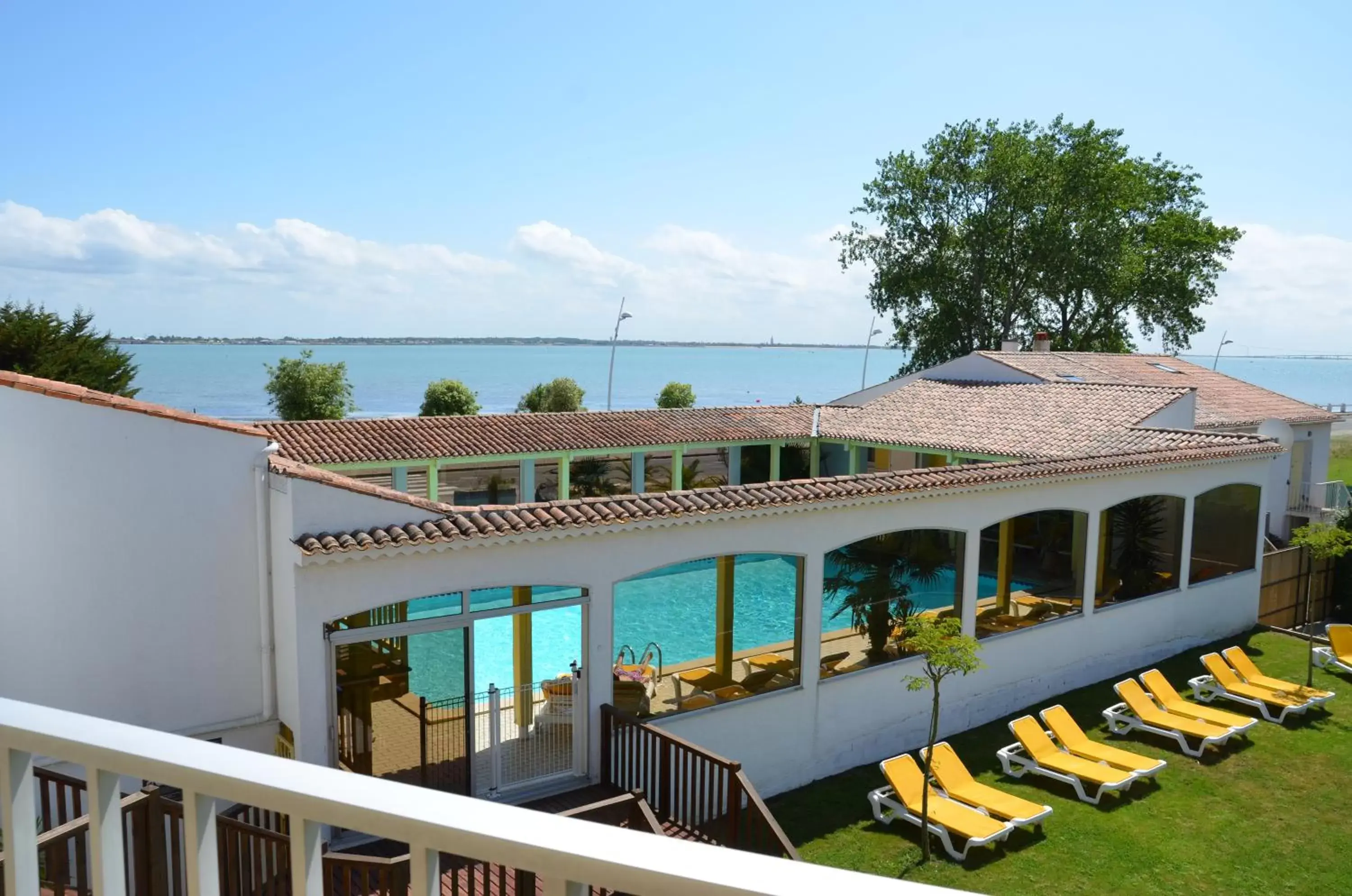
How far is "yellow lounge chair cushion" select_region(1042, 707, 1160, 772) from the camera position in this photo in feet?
42.9

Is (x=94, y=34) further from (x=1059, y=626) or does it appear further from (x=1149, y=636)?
(x=1149, y=636)

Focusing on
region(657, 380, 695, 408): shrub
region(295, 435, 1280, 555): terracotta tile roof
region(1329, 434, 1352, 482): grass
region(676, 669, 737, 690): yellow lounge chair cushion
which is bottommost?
region(1329, 434, 1352, 482): grass

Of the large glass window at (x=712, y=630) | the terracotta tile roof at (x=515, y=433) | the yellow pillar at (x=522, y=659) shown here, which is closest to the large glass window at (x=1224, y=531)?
the large glass window at (x=712, y=630)

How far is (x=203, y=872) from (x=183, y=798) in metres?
0.14

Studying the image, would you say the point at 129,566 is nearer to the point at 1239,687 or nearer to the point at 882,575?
the point at 882,575

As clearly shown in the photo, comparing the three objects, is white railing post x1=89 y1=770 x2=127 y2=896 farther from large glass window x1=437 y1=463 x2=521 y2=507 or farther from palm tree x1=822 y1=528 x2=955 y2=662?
large glass window x1=437 y1=463 x2=521 y2=507

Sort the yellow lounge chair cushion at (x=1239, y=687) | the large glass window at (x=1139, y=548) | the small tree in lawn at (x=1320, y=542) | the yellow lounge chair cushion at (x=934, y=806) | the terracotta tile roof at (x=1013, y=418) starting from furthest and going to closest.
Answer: the terracotta tile roof at (x=1013, y=418) < the small tree in lawn at (x=1320, y=542) < the large glass window at (x=1139, y=548) < the yellow lounge chair cushion at (x=1239, y=687) < the yellow lounge chair cushion at (x=934, y=806)

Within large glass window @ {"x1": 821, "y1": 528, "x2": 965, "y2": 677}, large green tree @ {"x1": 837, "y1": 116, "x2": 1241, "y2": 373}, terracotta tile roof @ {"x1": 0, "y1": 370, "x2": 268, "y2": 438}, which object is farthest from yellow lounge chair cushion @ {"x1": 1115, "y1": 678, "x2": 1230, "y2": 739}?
large green tree @ {"x1": 837, "y1": 116, "x2": 1241, "y2": 373}

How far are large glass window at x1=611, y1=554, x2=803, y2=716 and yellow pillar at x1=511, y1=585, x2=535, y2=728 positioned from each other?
111 cm

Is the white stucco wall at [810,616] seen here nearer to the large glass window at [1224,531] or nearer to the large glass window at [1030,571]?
the large glass window at [1030,571]

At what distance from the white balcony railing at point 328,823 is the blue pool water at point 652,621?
861cm

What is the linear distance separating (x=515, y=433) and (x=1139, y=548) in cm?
1550

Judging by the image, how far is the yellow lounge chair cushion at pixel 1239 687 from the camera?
15766 mm

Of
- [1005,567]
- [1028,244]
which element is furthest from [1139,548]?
[1028,244]
